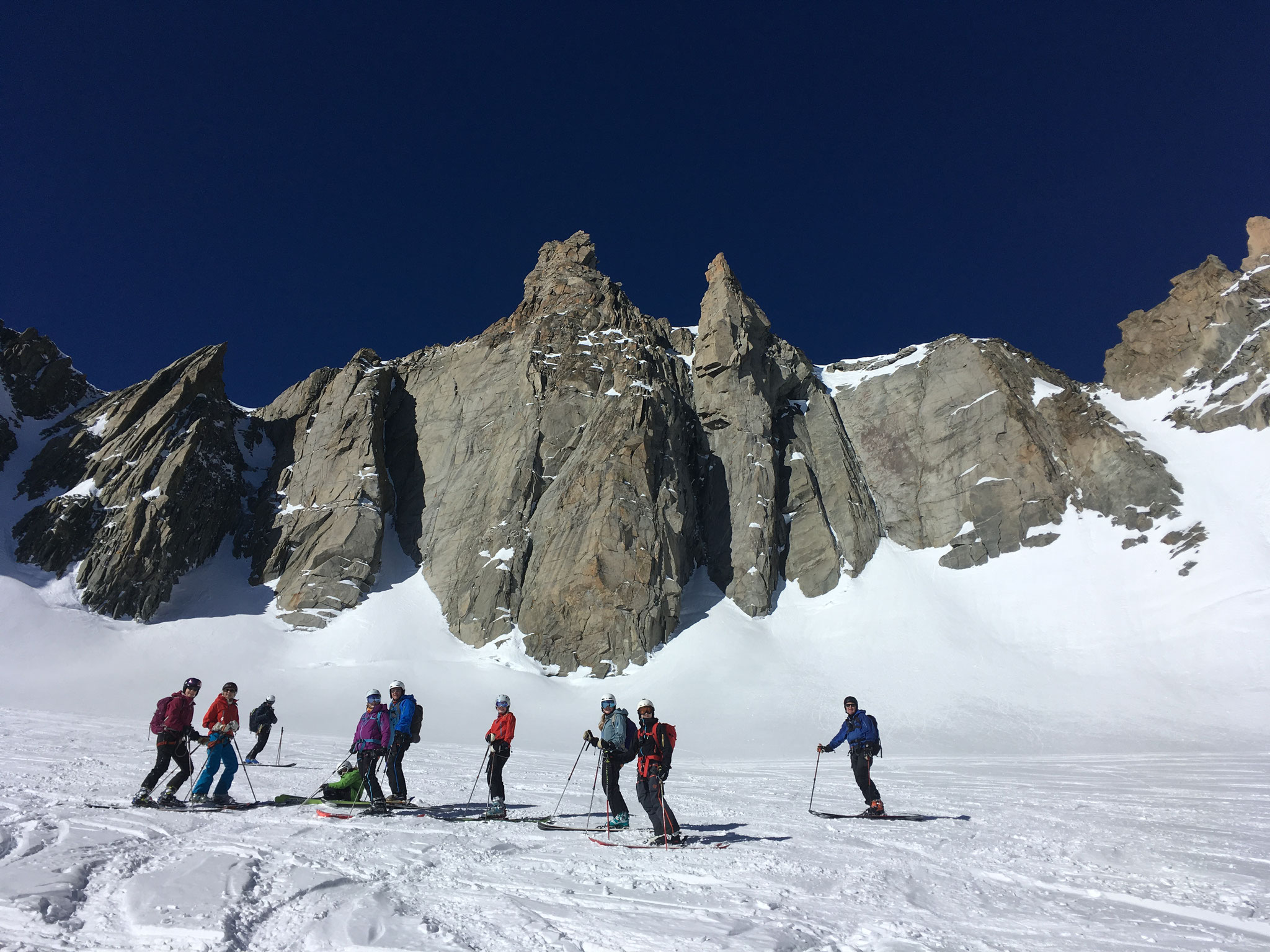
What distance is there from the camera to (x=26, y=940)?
11.8 ft

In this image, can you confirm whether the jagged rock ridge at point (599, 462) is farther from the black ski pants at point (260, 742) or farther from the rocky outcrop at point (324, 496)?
the black ski pants at point (260, 742)

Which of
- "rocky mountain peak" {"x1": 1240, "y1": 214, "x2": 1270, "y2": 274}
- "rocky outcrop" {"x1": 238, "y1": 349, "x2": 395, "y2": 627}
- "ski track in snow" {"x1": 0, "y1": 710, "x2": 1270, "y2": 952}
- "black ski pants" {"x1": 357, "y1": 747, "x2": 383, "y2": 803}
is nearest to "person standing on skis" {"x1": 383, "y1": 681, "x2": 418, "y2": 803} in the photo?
"black ski pants" {"x1": 357, "y1": 747, "x2": 383, "y2": 803}

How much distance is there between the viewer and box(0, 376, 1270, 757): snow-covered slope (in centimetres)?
2562

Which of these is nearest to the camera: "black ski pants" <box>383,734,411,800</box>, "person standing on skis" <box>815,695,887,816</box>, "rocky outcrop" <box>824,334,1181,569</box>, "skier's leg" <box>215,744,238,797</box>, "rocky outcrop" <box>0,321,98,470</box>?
"skier's leg" <box>215,744,238,797</box>

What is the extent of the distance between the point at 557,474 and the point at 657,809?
117 feet

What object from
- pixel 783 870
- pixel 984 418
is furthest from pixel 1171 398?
pixel 783 870

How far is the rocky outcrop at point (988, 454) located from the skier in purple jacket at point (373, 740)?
1605 inches

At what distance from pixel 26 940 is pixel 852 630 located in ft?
124

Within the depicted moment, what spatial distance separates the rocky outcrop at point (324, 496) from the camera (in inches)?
1606

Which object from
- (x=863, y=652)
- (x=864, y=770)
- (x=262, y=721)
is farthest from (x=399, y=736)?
(x=863, y=652)

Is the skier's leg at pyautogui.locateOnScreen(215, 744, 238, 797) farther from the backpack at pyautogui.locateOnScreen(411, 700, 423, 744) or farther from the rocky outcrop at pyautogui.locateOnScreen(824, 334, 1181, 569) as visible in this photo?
the rocky outcrop at pyautogui.locateOnScreen(824, 334, 1181, 569)

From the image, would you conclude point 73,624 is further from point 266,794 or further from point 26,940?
point 26,940

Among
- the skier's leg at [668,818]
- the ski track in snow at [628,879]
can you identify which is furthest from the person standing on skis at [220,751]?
the skier's leg at [668,818]

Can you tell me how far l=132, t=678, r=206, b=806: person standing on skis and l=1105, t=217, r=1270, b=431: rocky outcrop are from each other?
57606 mm
